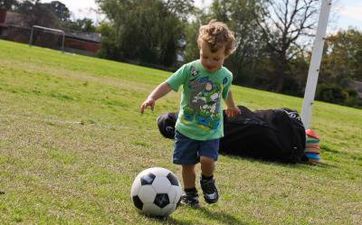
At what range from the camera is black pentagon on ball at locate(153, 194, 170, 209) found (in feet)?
14.1

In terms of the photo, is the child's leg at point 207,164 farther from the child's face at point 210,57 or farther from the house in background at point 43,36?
the house in background at point 43,36

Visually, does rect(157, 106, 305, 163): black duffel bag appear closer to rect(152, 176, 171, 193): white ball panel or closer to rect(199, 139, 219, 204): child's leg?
rect(199, 139, 219, 204): child's leg

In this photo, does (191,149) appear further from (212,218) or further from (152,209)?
(152,209)

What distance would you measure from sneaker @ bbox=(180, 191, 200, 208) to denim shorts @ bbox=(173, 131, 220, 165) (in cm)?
26

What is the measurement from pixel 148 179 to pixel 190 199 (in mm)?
607

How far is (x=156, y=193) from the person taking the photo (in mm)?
4352

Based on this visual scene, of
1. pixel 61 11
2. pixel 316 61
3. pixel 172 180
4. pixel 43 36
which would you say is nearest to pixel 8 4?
pixel 61 11

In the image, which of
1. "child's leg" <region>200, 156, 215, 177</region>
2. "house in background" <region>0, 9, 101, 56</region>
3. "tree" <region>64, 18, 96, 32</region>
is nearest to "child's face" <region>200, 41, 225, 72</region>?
"child's leg" <region>200, 156, 215, 177</region>

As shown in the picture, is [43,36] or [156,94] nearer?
[156,94]

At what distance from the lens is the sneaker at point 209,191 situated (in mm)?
4926

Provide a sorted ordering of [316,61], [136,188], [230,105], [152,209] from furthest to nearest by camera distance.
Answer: [316,61] → [230,105] → [136,188] → [152,209]

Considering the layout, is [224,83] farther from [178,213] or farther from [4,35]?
[4,35]

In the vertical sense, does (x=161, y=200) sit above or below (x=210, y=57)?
below

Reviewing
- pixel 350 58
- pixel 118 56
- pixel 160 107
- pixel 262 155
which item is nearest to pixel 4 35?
pixel 118 56
